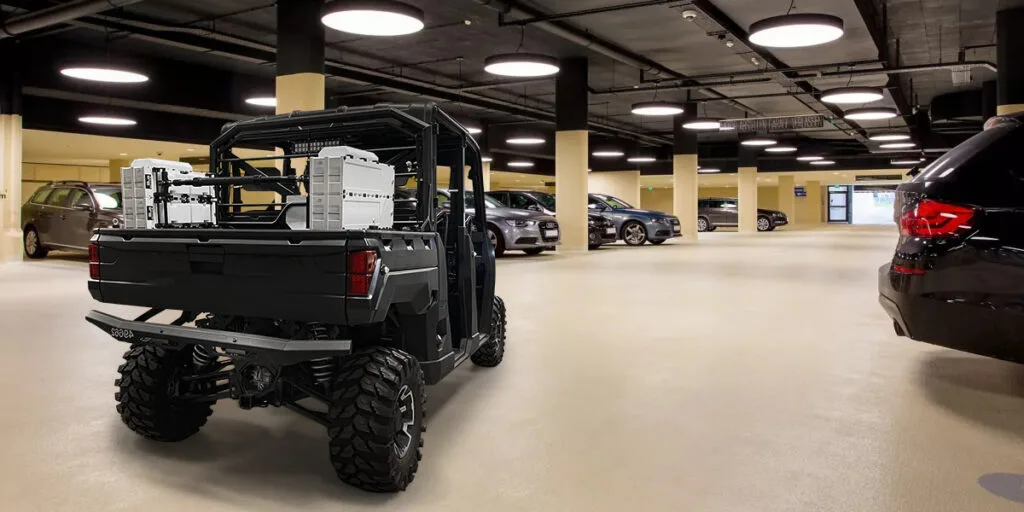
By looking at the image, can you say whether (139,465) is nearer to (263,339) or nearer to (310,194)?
(263,339)

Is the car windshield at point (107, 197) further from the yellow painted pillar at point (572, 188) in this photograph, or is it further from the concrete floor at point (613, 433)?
the yellow painted pillar at point (572, 188)

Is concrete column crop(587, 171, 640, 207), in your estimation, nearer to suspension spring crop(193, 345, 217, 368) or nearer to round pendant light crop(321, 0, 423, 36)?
round pendant light crop(321, 0, 423, 36)

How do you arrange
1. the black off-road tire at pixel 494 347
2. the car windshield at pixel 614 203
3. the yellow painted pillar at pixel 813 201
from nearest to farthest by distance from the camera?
1. the black off-road tire at pixel 494 347
2. the car windshield at pixel 614 203
3. the yellow painted pillar at pixel 813 201

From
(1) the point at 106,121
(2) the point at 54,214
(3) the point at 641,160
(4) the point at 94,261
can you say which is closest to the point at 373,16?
(4) the point at 94,261

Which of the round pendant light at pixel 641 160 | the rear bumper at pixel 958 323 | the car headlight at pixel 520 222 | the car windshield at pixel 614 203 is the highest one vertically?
the round pendant light at pixel 641 160

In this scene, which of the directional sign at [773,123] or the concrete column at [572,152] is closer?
the concrete column at [572,152]

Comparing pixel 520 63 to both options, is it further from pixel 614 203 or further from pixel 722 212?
pixel 722 212

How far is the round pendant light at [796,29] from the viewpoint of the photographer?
9383mm

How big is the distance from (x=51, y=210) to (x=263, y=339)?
13.1 meters

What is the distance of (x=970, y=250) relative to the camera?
9.77 ft

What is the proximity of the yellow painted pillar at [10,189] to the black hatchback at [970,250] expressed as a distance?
1511cm

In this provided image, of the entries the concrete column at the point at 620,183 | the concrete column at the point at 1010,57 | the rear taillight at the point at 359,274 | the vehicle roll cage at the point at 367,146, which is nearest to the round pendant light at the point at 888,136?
the concrete column at the point at 620,183

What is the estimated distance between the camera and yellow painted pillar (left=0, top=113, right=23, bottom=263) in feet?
42.1

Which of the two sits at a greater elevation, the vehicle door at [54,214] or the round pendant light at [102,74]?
the round pendant light at [102,74]
